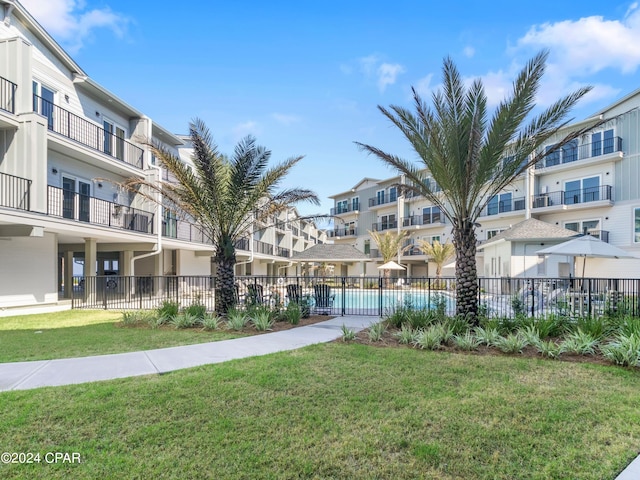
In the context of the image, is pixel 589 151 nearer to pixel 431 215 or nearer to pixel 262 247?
pixel 431 215

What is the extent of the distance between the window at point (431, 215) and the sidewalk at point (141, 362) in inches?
1223

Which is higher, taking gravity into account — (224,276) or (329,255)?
(329,255)

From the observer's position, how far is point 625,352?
626 cm

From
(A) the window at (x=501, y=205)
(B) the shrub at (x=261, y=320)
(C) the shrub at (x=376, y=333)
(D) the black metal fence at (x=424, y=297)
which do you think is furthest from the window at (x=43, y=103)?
(A) the window at (x=501, y=205)

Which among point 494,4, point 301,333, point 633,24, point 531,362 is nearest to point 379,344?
point 301,333

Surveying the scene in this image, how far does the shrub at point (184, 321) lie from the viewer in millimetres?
10219

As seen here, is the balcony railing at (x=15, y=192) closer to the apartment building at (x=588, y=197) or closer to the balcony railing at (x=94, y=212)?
the balcony railing at (x=94, y=212)

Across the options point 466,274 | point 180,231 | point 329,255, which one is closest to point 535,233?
point 329,255

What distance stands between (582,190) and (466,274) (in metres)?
23.5

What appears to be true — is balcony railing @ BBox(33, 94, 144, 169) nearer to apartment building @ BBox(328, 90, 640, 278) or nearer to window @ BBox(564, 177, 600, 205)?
apartment building @ BBox(328, 90, 640, 278)

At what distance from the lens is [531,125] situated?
9.12m

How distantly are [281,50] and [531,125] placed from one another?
9.41m

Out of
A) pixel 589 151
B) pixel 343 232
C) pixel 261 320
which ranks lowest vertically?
pixel 261 320

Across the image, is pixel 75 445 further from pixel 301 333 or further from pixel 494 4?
pixel 494 4
